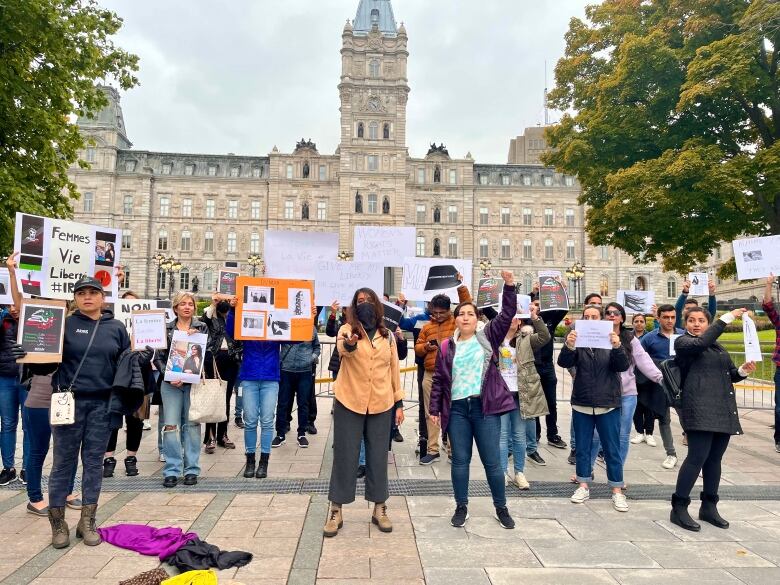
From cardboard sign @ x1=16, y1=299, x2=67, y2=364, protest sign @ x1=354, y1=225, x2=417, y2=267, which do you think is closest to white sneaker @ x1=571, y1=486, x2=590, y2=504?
protest sign @ x1=354, y1=225, x2=417, y2=267

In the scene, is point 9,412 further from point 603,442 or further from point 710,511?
point 710,511

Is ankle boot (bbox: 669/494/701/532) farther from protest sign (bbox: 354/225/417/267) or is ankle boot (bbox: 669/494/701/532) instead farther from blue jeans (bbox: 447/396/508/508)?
protest sign (bbox: 354/225/417/267)

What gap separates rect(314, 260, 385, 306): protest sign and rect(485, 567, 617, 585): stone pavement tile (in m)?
3.84

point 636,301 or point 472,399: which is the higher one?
point 636,301

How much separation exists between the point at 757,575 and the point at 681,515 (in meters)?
0.99

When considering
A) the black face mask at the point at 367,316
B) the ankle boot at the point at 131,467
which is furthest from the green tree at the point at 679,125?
the ankle boot at the point at 131,467

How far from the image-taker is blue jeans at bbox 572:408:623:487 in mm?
5438

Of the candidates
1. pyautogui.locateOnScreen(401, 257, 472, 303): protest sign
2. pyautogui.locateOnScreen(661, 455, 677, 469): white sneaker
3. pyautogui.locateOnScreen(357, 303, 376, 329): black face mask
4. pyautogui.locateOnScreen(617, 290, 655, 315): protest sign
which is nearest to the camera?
pyautogui.locateOnScreen(357, 303, 376, 329): black face mask

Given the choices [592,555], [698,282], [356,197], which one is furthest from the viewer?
Answer: [356,197]

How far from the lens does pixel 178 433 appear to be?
6043mm

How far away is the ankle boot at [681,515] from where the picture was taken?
15.5ft

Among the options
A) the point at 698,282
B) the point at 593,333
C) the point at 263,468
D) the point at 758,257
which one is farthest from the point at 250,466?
the point at 698,282

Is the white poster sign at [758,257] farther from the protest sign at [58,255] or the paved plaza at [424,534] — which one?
the protest sign at [58,255]

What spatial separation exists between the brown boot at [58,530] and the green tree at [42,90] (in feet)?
27.3
